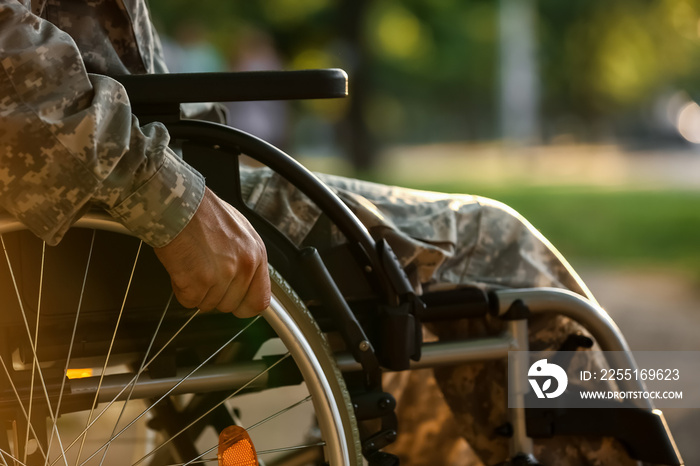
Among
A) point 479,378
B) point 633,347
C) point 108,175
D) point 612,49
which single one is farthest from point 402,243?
point 612,49

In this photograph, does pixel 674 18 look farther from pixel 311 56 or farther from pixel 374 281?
pixel 311 56

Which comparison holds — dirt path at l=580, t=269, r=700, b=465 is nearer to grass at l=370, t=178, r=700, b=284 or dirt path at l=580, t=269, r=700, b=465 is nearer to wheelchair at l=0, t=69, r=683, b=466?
grass at l=370, t=178, r=700, b=284

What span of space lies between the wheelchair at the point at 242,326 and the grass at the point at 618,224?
16.5ft

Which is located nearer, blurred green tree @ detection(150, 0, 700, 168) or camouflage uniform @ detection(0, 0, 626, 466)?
camouflage uniform @ detection(0, 0, 626, 466)

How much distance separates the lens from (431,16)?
18.7 m

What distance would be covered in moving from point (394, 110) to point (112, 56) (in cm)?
3646

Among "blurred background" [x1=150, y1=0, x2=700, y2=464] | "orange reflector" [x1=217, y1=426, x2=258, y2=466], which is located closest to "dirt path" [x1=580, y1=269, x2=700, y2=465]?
"blurred background" [x1=150, y1=0, x2=700, y2=464]

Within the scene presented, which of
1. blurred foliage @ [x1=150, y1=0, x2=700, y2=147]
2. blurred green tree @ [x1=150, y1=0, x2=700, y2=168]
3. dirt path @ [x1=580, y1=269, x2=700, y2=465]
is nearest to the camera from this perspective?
dirt path @ [x1=580, y1=269, x2=700, y2=465]

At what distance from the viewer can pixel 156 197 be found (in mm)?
1335

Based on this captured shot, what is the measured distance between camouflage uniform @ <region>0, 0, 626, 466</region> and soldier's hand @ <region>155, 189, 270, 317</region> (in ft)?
0.09

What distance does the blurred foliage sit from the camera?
685 inches

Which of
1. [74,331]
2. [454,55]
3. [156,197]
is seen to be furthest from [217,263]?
[454,55]

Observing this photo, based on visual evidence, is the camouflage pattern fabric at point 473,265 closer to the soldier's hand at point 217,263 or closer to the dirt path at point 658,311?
the soldier's hand at point 217,263

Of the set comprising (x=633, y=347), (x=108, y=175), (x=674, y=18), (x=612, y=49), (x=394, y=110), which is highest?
(x=108, y=175)
